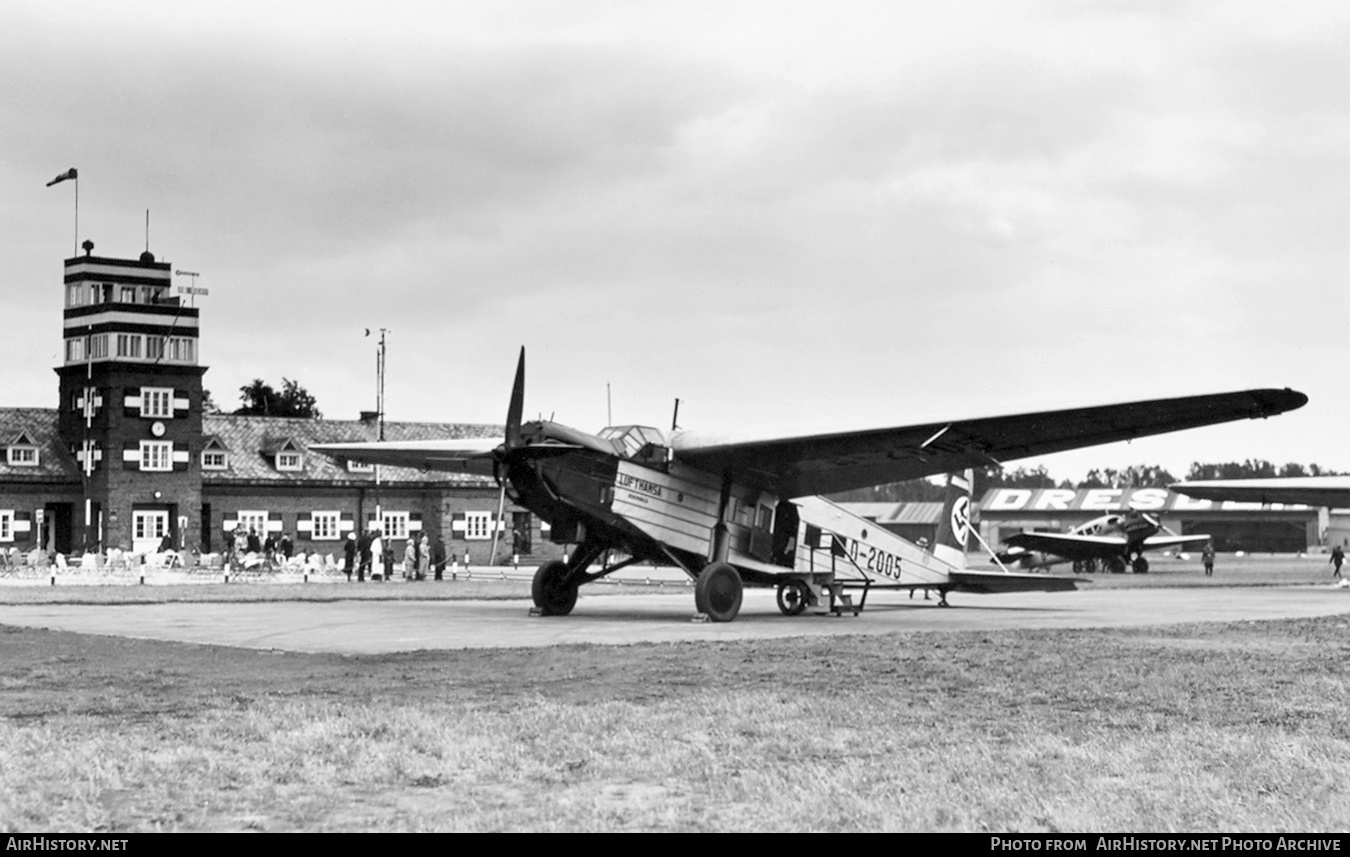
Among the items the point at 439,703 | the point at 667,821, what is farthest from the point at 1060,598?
the point at 667,821

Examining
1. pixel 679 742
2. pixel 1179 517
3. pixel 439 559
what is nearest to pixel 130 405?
pixel 439 559

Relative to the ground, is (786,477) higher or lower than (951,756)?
higher

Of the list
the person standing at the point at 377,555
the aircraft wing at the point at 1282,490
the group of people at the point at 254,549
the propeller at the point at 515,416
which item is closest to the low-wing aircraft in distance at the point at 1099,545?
the aircraft wing at the point at 1282,490

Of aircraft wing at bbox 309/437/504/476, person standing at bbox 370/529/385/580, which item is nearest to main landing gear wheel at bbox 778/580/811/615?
aircraft wing at bbox 309/437/504/476

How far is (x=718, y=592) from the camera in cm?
2448

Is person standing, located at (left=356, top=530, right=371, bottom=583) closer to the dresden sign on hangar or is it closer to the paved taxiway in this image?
the paved taxiway

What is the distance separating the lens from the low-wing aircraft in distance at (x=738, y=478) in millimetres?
23094

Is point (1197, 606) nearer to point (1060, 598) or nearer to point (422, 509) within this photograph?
point (1060, 598)

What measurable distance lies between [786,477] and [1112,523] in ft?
149

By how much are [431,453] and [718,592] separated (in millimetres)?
7482

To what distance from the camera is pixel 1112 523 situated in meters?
68.4

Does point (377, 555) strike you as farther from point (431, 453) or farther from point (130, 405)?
point (431, 453)

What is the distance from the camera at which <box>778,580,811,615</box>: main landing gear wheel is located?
87.3 ft

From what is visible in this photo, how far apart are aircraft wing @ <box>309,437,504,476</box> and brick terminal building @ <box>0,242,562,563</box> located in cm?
4138
